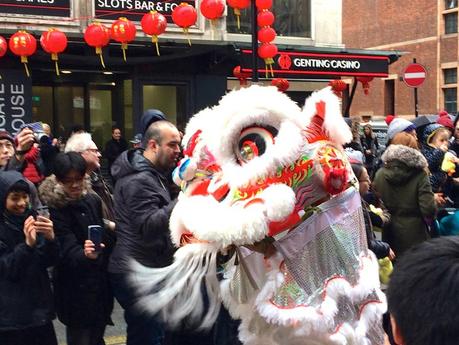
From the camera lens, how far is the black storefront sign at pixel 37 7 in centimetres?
1123

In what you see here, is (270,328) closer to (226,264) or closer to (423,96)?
(226,264)

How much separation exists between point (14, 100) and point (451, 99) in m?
24.7

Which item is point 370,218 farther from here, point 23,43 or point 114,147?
point 114,147

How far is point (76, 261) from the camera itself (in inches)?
159

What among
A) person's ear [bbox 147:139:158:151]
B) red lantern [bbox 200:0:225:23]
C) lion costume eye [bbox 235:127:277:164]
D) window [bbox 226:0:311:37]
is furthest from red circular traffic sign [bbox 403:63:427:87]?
lion costume eye [bbox 235:127:277:164]

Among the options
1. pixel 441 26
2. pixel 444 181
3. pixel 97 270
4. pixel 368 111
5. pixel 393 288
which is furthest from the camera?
pixel 368 111

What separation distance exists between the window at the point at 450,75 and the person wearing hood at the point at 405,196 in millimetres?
27876

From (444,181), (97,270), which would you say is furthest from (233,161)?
(444,181)

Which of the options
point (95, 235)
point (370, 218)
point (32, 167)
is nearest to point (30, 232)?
point (95, 235)

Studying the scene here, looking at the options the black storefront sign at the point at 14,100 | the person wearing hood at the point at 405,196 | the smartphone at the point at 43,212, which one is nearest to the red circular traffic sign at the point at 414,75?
the black storefront sign at the point at 14,100

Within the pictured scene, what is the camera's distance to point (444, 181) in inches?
230

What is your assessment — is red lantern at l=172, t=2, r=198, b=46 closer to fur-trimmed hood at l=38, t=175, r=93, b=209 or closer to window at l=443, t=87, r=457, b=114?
fur-trimmed hood at l=38, t=175, r=93, b=209

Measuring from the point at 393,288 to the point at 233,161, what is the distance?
1370 millimetres

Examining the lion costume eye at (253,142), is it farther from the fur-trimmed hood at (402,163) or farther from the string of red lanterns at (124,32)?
the string of red lanterns at (124,32)
